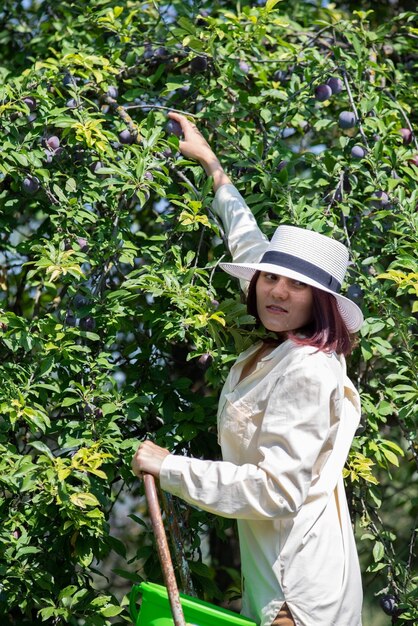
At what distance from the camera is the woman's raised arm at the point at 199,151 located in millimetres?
2588

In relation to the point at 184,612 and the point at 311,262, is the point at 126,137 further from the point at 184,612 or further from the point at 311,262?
the point at 184,612

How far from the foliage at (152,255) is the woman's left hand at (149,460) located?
1.16 feet

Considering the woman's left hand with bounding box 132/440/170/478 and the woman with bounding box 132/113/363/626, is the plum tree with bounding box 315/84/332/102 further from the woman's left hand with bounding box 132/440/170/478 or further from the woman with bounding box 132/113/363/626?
the woman's left hand with bounding box 132/440/170/478

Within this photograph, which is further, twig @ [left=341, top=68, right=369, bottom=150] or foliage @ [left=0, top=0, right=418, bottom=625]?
twig @ [left=341, top=68, right=369, bottom=150]

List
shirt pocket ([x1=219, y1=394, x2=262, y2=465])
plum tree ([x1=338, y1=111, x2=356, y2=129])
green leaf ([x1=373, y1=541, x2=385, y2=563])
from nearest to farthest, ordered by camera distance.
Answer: shirt pocket ([x1=219, y1=394, x2=262, y2=465]), green leaf ([x1=373, y1=541, x2=385, y2=563]), plum tree ([x1=338, y1=111, x2=356, y2=129])

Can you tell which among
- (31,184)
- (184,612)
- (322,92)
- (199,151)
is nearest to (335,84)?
(322,92)

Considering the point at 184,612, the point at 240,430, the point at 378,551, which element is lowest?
the point at 378,551

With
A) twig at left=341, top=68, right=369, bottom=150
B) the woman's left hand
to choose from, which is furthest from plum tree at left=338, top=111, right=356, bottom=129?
the woman's left hand

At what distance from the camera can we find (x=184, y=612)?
1.83 meters

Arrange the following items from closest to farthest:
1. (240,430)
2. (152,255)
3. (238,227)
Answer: (240,430), (238,227), (152,255)

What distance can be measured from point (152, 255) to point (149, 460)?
32.1 inches

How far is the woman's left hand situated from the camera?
73.9 inches

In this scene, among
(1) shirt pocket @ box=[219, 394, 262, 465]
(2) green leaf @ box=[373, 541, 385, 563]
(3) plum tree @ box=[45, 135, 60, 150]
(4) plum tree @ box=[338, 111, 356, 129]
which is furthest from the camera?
(4) plum tree @ box=[338, 111, 356, 129]

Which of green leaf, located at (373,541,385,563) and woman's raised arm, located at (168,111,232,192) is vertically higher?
woman's raised arm, located at (168,111,232,192)
